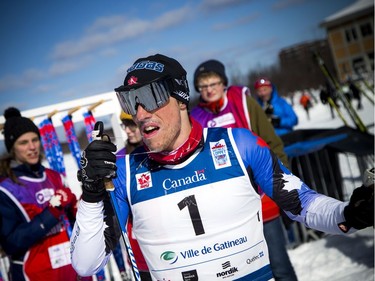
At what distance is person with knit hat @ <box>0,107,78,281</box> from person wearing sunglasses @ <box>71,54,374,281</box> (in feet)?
4.10

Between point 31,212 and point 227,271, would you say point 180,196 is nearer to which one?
point 227,271

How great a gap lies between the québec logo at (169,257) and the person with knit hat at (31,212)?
1477 millimetres

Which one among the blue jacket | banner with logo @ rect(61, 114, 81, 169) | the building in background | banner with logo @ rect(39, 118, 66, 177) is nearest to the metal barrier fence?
the blue jacket

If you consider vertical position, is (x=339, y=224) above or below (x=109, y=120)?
below

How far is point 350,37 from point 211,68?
61169 millimetres

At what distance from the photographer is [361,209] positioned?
5.54 feet

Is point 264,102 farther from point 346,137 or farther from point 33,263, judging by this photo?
point 33,263

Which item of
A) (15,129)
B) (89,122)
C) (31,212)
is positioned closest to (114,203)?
(31,212)

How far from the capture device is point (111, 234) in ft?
7.22

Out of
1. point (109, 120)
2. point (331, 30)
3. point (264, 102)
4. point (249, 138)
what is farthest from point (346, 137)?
point (331, 30)

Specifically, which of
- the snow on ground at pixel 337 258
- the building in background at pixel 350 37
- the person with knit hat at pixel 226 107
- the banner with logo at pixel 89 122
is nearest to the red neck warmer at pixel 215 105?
the person with knit hat at pixel 226 107

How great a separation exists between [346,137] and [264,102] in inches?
57.9

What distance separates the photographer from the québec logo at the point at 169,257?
6.85ft

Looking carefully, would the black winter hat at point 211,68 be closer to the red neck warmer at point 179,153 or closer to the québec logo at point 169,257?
the red neck warmer at point 179,153
